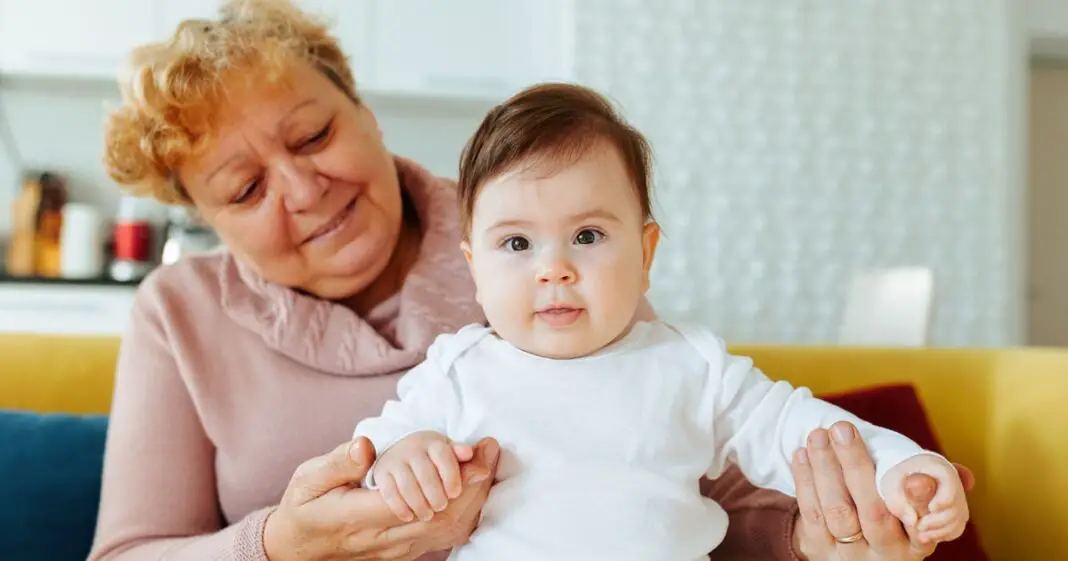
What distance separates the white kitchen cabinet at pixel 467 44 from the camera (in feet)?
11.0

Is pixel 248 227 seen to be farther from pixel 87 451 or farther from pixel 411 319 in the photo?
pixel 87 451

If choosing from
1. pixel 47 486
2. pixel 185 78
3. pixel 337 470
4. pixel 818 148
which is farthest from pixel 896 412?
pixel 818 148

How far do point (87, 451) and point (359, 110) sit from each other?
668 mm

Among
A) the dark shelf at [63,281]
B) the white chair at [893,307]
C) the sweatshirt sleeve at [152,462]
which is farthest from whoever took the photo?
the dark shelf at [63,281]

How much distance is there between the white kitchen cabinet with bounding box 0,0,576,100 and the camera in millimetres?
3191

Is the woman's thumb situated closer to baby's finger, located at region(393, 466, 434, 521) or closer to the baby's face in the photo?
baby's finger, located at region(393, 466, 434, 521)

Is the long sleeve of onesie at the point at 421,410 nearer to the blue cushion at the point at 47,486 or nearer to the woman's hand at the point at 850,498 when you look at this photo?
the woman's hand at the point at 850,498

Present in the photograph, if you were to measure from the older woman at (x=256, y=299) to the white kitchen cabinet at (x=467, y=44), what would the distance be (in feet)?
7.19

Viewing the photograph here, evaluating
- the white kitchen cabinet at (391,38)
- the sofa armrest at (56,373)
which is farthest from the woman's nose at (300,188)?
the white kitchen cabinet at (391,38)

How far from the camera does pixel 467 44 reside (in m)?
3.39

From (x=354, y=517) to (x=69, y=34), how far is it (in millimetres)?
3076

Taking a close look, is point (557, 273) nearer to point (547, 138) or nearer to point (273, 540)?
point (547, 138)

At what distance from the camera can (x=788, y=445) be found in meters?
0.84

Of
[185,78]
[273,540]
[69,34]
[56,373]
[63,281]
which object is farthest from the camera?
[69,34]
